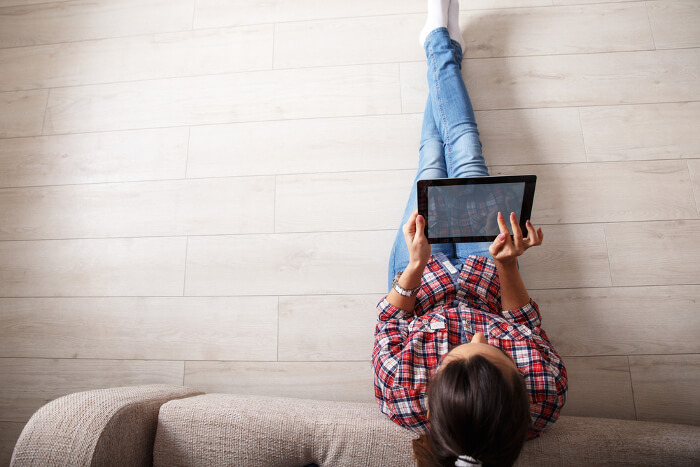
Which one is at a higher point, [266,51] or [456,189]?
[266,51]

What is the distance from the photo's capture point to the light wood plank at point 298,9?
1526 mm

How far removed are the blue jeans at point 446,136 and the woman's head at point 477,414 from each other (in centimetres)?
45

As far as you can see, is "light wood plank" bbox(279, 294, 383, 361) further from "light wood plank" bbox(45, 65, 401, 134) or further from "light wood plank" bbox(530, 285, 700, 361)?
"light wood plank" bbox(45, 65, 401, 134)

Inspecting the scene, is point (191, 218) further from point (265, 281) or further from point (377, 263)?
point (377, 263)

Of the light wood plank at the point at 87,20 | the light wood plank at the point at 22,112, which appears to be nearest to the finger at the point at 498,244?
the light wood plank at the point at 87,20

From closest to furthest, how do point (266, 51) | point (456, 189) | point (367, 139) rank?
point (456, 189), point (367, 139), point (266, 51)

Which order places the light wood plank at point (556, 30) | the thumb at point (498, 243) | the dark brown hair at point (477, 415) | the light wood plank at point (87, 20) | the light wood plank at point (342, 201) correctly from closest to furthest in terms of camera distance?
the dark brown hair at point (477, 415) → the thumb at point (498, 243) → the light wood plank at point (342, 201) → the light wood plank at point (556, 30) → the light wood plank at point (87, 20)

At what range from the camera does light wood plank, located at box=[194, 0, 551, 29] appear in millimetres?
1526

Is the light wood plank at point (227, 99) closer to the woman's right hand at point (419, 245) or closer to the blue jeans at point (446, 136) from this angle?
the blue jeans at point (446, 136)

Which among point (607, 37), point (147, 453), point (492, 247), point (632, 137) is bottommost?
point (147, 453)

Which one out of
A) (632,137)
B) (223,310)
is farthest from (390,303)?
(632,137)

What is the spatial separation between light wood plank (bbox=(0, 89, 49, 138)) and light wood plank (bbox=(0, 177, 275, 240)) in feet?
0.79

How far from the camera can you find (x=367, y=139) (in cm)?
143

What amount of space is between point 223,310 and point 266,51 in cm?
98
